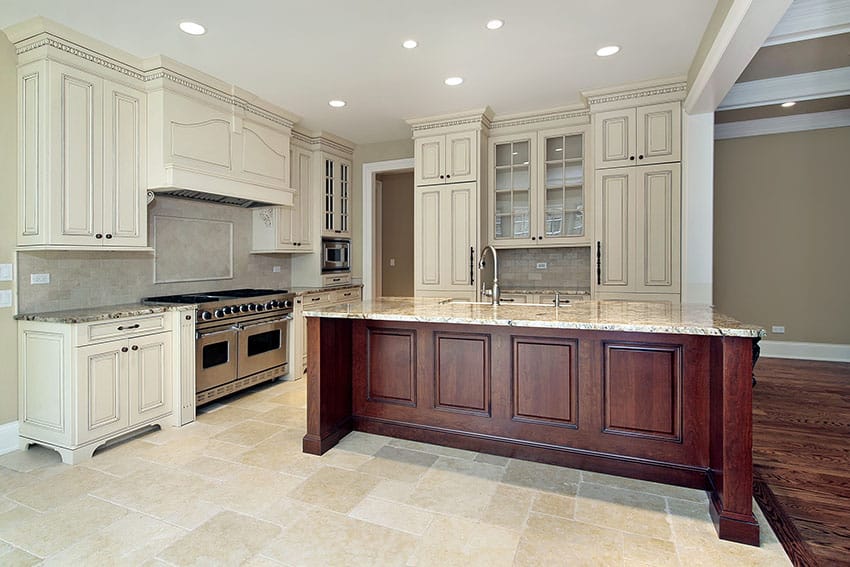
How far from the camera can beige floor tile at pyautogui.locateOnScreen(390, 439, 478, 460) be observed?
2.77m

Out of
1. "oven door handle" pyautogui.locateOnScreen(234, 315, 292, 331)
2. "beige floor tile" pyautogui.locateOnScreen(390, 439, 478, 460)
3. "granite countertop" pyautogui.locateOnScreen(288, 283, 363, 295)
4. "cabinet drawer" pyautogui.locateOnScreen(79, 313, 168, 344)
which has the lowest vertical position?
"beige floor tile" pyautogui.locateOnScreen(390, 439, 478, 460)

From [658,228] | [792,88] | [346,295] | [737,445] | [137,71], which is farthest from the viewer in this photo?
[346,295]

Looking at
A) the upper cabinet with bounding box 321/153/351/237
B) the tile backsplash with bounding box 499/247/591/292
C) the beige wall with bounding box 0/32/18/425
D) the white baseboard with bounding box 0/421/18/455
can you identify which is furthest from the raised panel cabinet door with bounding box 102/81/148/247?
the tile backsplash with bounding box 499/247/591/292

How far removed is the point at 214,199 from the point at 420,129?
223 cm

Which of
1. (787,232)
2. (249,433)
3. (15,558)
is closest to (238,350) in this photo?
(249,433)

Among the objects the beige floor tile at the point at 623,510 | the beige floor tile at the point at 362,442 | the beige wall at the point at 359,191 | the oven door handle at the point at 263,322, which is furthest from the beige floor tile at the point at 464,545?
the beige wall at the point at 359,191

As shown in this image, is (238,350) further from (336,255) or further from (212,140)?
(336,255)

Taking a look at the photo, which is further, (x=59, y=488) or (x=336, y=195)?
(x=336, y=195)

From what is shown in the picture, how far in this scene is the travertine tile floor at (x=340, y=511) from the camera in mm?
1843

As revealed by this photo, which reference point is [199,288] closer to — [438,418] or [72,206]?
[72,206]

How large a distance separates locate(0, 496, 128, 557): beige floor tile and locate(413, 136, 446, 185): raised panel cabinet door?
383cm

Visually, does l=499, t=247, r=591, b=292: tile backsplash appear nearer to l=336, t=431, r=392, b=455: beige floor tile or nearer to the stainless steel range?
the stainless steel range

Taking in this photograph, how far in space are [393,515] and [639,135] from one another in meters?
3.74

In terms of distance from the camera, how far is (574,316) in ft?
7.73
